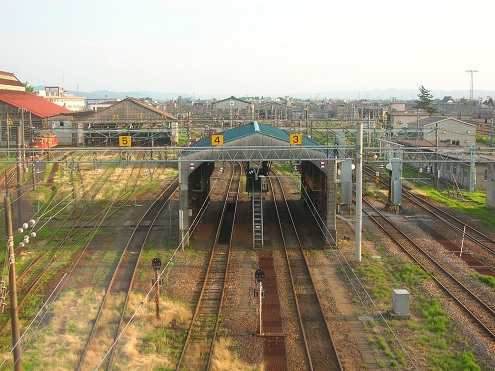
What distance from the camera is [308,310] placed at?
10625 millimetres

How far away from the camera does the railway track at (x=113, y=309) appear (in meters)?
8.40

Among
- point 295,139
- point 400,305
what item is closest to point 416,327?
point 400,305

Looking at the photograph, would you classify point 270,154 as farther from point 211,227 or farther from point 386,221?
point 386,221

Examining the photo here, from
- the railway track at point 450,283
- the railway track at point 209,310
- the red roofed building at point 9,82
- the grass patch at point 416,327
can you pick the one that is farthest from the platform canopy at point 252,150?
the red roofed building at point 9,82

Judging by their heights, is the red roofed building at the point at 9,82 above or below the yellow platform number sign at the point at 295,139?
above

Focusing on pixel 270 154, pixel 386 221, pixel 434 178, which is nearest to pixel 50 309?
pixel 270 154

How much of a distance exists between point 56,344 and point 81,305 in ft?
→ 5.79

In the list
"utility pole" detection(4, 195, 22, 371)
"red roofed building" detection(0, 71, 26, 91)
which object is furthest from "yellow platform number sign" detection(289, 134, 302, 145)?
"red roofed building" detection(0, 71, 26, 91)

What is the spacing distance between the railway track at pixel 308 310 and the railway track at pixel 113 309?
3.06 meters

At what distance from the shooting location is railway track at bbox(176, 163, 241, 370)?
8461 mm

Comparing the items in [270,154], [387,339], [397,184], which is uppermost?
[270,154]

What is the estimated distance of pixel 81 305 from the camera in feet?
35.1

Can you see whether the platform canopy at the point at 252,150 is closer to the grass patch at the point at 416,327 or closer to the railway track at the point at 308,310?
the railway track at the point at 308,310

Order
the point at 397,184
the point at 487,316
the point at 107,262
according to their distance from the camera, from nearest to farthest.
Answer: the point at 487,316, the point at 107,262, the point at 397,184
